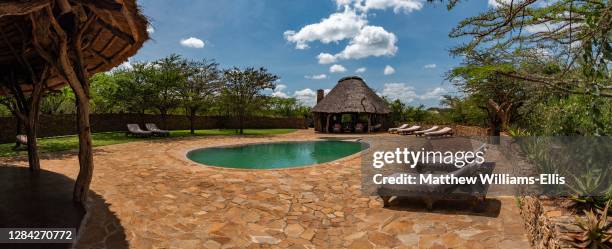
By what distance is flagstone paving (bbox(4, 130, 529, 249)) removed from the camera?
14.3ft

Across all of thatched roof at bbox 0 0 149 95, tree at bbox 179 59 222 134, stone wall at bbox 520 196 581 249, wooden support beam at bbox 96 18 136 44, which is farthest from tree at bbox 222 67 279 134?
stone wall at bbox 520 196 581 249

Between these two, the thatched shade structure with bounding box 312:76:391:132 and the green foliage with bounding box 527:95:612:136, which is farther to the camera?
the thatched shade structure with bounding box 312:76:391:132

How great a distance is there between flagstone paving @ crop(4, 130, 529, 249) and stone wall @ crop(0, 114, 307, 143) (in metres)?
13.2

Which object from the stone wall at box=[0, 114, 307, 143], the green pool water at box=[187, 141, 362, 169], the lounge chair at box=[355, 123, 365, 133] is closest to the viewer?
the green pool water at box=[187, 141, 362, 169]

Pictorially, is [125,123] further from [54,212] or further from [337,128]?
[54,212]

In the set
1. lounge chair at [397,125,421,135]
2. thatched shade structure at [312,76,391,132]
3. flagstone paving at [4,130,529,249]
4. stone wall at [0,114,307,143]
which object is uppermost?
thatched shade structure at [312,76,391,132]

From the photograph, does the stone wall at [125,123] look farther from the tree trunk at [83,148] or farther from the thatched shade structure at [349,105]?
the tree trunk at [83,148]

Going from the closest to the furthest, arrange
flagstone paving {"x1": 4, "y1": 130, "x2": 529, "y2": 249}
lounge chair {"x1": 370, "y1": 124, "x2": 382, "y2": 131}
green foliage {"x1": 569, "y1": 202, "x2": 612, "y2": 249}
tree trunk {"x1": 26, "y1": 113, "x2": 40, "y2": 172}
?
green foliage {"x1": 569, "y1": 202, "x2": 612, "y2": 249} → flagstone paving {"x1": 4, "y1": 130, "x2": 529, "y2": 249} → tree trunk {"x1": 26, "y1": 113, "x2": 40, "y2": 172} → lounge chair {"x1": 370, "y1": 124, "x2": 382, "y2": 131}

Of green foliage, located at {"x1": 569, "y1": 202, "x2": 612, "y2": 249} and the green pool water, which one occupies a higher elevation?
green foliage, located at {"x1": 569, "y1": 202, "x2": 612, "y2": 249}

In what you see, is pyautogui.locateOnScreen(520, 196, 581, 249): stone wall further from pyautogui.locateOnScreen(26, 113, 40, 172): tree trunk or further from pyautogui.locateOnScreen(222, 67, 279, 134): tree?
pyautogui.locateOnScreen(222, 67, 279, 134): tree

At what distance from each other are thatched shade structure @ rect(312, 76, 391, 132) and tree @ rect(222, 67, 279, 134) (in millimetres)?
5487

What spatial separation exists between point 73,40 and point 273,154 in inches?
435

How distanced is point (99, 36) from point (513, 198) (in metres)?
8.82

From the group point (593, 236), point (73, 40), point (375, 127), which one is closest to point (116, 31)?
point (73, 40)
